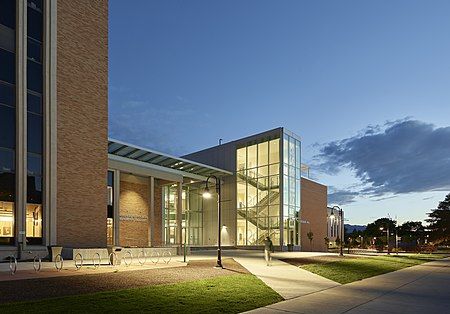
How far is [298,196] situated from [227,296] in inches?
1563

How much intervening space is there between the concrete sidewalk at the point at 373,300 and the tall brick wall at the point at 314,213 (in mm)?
36931

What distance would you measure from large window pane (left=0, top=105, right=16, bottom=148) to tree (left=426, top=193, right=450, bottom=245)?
95.0 m

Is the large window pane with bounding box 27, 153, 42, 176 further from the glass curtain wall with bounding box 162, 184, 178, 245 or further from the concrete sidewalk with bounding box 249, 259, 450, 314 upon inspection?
the glass curtain wall with bounding box 162, 184, 178, 245

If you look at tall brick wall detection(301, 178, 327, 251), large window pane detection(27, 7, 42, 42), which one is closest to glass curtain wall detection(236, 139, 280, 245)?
tall brick wall detection(301, 178, 327, 251)

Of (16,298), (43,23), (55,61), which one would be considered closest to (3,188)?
(55,61)

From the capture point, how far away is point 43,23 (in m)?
28.2

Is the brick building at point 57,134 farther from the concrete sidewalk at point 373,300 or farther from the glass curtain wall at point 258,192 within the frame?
the concrete sidewalk at point 373,300

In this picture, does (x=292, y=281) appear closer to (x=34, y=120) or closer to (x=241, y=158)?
(x=34, y=120)

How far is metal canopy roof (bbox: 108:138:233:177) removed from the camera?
41469 mm

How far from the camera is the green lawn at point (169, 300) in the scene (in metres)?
10.7

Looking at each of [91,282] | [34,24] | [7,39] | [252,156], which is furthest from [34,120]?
[252,156]

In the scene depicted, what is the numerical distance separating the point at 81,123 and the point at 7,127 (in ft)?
16.6

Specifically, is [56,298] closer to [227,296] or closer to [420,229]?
[227,296]

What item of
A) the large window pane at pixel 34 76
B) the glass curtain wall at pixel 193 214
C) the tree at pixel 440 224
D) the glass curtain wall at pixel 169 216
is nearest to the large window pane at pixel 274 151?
the glass curtain wall at pixel 193 214
